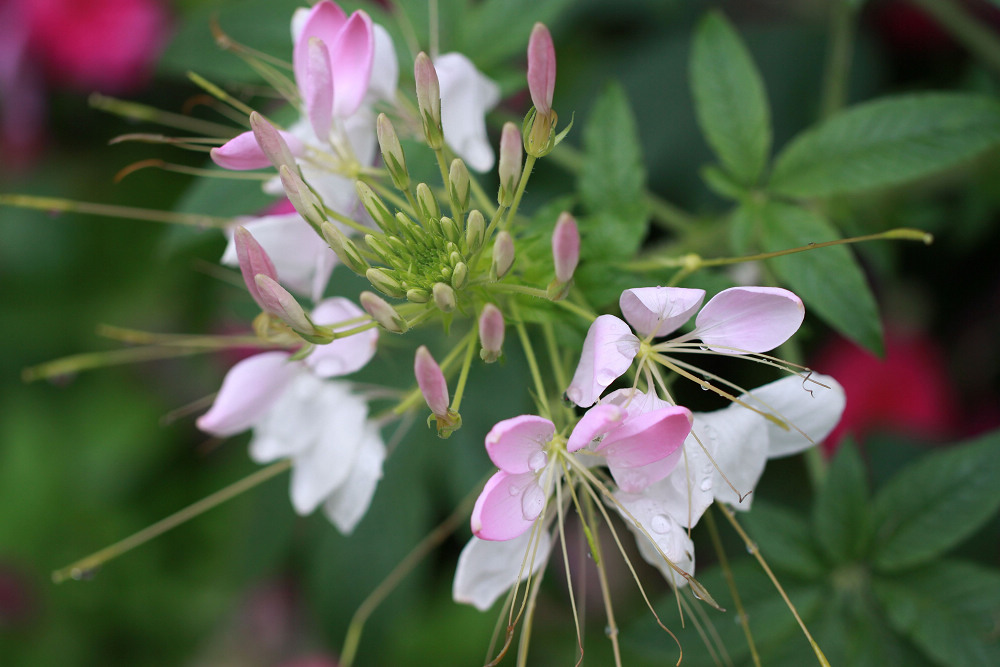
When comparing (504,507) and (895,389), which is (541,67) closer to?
(504,507)

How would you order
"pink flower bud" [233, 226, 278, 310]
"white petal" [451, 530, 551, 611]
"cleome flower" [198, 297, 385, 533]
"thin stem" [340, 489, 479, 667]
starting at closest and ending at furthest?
"pink flower bud" [233, 226, 278, 310], "white petal" [451, 530, 551, 611], "cleome flower" [198, 297, 385, 533], "thin stem" [340, 489, 479, 667]

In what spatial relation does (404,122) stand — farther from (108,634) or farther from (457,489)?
(108,634)

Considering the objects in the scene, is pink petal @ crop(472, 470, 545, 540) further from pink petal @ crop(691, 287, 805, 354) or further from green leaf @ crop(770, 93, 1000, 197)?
green leaf @ crop(770, 93, 1000, 197)

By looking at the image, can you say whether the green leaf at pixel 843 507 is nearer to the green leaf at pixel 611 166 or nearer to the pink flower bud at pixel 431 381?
the green leaf at pixel 611 166

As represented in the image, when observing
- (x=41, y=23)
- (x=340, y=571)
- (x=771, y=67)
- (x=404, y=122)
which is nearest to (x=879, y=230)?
(x=771, y=67)

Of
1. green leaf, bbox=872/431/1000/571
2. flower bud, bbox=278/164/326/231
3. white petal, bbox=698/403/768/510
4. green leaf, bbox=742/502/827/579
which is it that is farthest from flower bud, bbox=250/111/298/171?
green leaf, bbox=872/431/1000/571

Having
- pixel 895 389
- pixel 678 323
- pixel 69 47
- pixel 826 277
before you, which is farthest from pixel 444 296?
pixel 69 47
